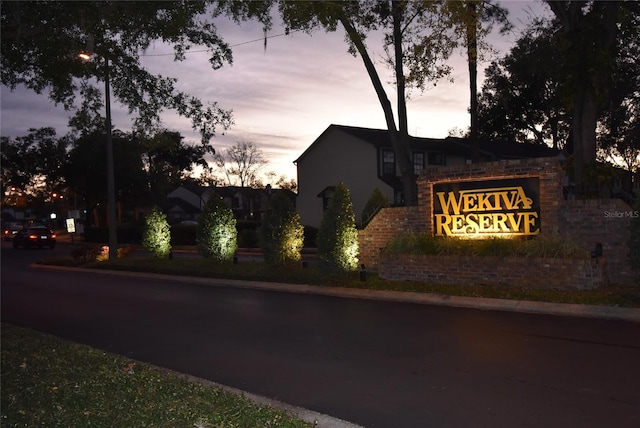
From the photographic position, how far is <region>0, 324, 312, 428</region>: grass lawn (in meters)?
5.13

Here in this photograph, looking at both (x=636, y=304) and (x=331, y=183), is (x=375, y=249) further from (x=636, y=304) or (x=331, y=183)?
(x=331, y=183)

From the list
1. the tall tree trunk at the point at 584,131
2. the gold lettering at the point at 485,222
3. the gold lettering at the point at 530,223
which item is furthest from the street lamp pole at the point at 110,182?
the tall tree trunk at the point at 584,131

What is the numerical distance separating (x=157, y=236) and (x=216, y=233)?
425cm

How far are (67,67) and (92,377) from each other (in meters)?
6.81

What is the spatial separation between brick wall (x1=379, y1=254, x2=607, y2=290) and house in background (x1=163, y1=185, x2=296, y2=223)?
56.1 metres

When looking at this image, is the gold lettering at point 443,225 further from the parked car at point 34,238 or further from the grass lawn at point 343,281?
the parked car at point 34,238

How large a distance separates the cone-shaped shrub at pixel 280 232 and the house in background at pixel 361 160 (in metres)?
19.2

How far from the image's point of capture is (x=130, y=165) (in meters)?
50.6

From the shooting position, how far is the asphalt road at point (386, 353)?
19.1ft

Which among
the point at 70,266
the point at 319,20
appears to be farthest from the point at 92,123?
the point at 70,266

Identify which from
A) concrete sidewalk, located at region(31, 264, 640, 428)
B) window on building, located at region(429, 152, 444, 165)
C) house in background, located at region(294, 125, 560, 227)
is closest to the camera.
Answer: concrete sidewalk, located at region(31, 264, 640, 428)

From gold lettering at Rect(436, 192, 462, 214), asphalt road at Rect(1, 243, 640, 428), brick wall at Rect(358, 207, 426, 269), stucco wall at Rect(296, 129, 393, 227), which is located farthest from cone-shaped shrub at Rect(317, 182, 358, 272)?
stucco wall at Rect(296, 129, 393, 227)

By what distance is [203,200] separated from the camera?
74.9 metres

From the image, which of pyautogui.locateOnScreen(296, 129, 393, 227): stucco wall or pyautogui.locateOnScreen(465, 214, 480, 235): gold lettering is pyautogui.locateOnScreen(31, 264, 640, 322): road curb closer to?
pyautogui.locateOnScreen(465, 214, 480, 235): gold lettering
